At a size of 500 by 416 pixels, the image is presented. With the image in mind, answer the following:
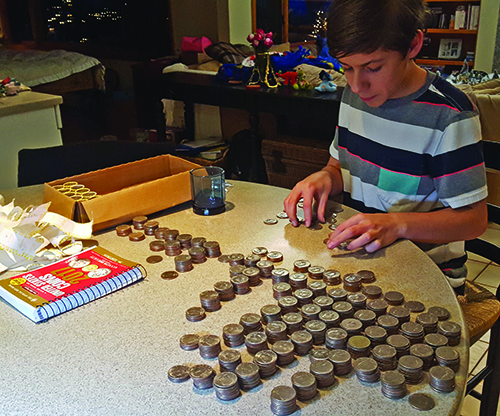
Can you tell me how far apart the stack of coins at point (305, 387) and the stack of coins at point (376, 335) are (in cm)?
14

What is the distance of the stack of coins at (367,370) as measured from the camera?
0.76 meters

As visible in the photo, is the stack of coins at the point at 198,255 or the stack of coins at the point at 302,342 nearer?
the stack of coins at the point at 302,342

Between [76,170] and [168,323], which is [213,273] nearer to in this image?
[168,323]

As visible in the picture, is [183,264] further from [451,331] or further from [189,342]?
[451,331]

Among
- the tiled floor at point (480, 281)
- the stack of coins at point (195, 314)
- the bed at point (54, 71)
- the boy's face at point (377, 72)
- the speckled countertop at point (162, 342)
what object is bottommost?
the tiled floor at point (480, 281)

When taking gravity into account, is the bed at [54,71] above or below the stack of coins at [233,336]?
below

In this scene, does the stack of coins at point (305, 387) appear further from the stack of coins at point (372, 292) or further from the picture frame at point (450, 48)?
the picture frame at point (450, 48)

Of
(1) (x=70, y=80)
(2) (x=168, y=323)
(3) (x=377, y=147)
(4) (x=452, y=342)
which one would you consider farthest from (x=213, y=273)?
(1) (x=70, y=80)

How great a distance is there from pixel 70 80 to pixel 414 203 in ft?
18.4

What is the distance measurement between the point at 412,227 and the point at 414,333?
0.39 metres

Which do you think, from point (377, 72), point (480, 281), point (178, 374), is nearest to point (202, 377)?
point (178, 374)

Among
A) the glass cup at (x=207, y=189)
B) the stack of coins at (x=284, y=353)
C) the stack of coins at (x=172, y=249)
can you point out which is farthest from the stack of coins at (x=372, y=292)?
the glass cup at (x=207, y=189)

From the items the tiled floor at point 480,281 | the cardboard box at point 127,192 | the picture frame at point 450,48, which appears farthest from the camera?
the picture frame at point 450,48

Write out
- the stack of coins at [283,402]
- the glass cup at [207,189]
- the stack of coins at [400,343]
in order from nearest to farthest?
the stack of coins at [283,402]
the stack of coins at [400,343]
the glass cup at [207,189]
